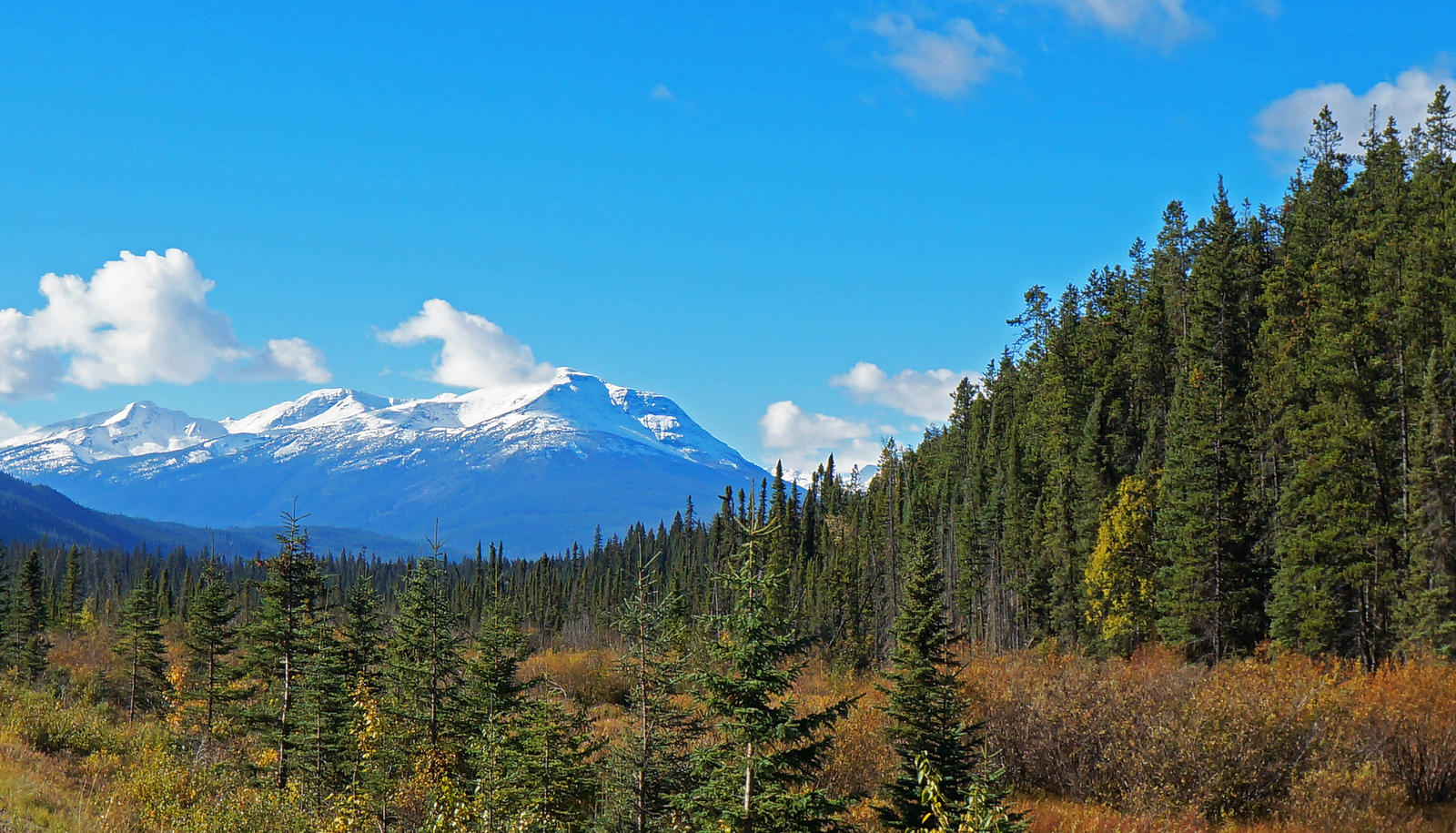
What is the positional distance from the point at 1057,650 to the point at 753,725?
163 ft

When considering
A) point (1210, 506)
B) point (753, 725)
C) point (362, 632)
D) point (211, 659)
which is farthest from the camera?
point (211, 659)

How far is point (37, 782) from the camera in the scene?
1886 centimetres

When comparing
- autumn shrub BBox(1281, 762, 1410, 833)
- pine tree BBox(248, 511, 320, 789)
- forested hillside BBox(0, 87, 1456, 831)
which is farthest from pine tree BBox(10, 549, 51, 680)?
autumn shrub BBox(1281, 762, 1410, 833)

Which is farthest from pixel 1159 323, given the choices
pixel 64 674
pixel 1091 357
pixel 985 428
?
pixel 64 674

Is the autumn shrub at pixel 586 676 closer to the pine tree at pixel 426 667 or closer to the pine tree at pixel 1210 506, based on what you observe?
the pine tree at pixel 426 667

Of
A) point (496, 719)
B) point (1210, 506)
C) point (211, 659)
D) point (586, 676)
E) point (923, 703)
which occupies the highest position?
point (1210, 506)

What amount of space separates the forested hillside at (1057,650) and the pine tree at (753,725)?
0.22 feet

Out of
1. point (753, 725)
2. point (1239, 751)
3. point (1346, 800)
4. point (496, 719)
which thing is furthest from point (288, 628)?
point (1346, 800)

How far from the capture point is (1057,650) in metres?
60.8

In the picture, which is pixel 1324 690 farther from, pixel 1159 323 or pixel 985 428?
pixel 985 428

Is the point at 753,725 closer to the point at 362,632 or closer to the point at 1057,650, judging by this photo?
the point at 362,632

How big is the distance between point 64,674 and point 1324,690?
7964cm

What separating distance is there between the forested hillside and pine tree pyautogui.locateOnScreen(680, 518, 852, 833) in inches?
2.6

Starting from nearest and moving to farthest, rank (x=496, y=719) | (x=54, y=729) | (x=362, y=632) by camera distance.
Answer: (x=54, y=729) → (x=496, y=719) → (x=362, y=632)
